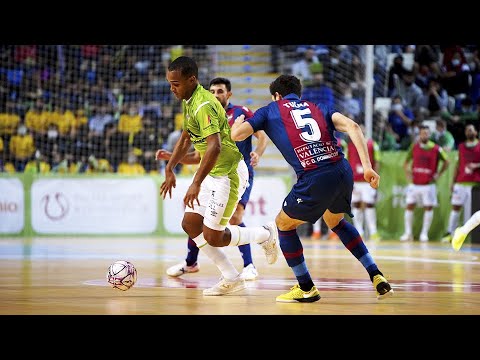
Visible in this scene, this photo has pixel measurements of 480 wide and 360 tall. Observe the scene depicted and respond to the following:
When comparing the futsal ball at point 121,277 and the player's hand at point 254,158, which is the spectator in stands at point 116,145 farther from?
the futsal ball at point 121,277

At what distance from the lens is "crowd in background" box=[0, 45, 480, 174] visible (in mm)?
19594

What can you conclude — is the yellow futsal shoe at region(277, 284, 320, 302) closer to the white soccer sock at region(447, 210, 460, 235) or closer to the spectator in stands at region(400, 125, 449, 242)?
the white soccer sock at region(447, 210, 460, 235)

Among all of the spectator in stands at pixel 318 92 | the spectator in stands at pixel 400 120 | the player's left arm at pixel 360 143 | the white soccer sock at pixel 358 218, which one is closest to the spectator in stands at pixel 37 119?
the spectator in stands at pixel 318 92

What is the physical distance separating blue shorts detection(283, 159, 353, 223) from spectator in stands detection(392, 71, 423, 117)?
1354 cm

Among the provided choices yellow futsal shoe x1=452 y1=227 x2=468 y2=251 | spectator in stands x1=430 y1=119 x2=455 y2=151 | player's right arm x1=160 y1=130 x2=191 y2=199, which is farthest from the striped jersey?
spectator in stands x1=430 y1=119 x2=455 y2=151

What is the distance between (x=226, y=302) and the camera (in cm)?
684

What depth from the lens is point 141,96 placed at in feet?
68.2

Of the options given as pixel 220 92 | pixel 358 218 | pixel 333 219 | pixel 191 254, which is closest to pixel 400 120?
pixel 358 218

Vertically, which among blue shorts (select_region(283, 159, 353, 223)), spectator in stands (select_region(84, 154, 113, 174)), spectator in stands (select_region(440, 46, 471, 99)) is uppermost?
spectator in stands (select_region(440, 46, 471, 99))

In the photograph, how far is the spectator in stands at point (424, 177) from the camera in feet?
57.3

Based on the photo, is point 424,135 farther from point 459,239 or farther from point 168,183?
point 168,183

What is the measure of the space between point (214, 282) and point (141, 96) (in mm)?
12627
